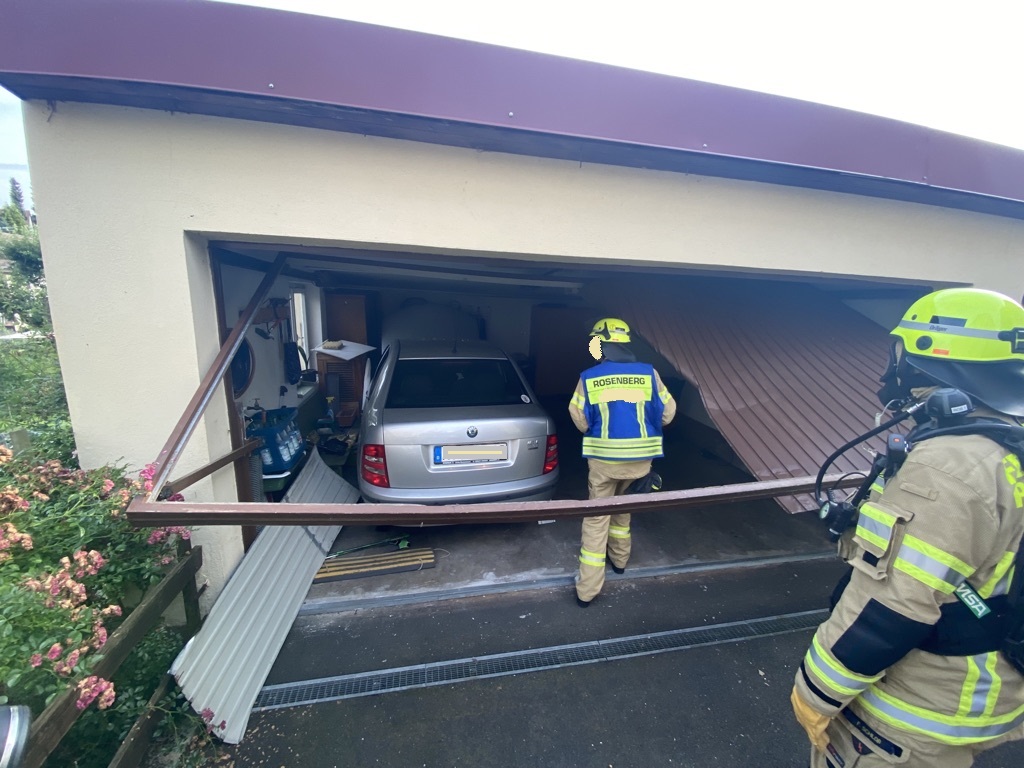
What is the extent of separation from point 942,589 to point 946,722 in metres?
0.51

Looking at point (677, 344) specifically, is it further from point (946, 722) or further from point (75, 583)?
point (75, 583)

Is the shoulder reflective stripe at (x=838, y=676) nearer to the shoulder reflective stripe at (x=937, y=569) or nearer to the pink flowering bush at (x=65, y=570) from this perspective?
the shoulder reflective stripe at (x=937, y=569)

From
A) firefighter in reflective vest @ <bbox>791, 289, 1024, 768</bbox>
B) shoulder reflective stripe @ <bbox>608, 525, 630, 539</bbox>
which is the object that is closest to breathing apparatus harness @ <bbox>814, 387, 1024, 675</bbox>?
firefighter in reflective vest @ <bbox>791, 289, 1024, 768</bbox>

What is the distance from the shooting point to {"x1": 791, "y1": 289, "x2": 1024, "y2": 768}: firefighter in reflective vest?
3.70ft

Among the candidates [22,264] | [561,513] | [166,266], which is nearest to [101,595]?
[166,266]

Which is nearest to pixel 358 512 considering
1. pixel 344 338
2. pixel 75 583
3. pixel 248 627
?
pixel 75 583

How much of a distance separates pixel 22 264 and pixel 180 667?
5614 mm

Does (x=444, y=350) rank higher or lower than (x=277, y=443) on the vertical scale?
higher

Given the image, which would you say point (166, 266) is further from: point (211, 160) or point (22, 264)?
point (22, 264)

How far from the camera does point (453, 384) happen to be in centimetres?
350

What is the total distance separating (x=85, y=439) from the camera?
192 centimetres

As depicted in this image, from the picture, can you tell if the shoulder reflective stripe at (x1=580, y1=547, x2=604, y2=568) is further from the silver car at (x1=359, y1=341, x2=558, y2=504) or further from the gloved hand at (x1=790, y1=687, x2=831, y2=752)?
the gloved hand at (x1=790, y1=687, x2=831, y2=752)

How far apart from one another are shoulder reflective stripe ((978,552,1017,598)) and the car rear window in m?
2.63

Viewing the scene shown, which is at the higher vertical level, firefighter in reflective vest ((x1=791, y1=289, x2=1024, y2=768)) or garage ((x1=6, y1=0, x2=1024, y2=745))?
garage ((x1=6, y1=0, x2=1024, y2=745))
